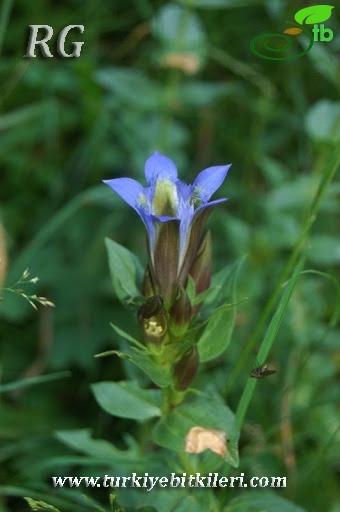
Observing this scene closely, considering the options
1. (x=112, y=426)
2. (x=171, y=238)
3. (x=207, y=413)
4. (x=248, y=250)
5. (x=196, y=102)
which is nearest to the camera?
(x=171, y=238)

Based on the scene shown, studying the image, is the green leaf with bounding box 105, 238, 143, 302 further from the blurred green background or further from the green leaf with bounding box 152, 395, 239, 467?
the blurred green background

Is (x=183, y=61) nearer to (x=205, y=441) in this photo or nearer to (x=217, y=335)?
(x=217, y=335)

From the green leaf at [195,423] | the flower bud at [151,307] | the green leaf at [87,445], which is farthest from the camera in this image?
the green leaf at [87,445]

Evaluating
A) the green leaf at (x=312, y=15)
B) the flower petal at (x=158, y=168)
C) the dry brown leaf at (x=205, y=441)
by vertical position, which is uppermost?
the green leaf at (x=312, y=15)

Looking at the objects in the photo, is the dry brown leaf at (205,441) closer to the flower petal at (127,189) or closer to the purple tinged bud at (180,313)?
the purple tinged bud at (180,313)

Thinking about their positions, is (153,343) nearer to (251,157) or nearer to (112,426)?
(112,426)

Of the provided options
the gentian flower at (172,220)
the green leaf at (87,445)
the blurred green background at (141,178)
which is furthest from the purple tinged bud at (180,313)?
the blurred green background at (141,178)

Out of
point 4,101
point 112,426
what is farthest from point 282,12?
point 112,426
